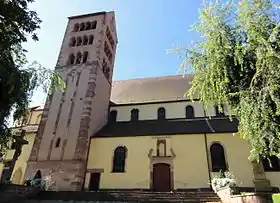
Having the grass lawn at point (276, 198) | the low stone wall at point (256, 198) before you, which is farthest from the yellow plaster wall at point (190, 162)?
the grass lawn at point (276, 198)

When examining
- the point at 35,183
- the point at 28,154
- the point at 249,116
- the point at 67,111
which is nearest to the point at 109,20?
the point at 67,111

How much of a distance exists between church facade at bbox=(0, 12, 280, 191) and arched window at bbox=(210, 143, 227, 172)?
7 centimetres

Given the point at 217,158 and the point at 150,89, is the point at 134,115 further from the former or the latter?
the point at 217,158

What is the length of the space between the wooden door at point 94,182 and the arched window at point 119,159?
142 centimetres

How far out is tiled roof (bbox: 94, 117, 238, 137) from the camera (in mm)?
19750

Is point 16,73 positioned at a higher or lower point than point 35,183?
higher

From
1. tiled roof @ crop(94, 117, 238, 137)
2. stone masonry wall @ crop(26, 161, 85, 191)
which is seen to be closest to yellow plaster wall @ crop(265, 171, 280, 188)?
tiled roof @ crop(94, 117, 238, 137)

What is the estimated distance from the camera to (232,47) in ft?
33.5

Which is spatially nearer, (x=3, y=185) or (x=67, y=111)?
(x=3, y=185)

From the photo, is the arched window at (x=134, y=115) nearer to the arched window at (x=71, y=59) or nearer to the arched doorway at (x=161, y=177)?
the arched doorway at (x=161, y=177)

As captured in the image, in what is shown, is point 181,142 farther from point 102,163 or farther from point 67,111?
point 67,111

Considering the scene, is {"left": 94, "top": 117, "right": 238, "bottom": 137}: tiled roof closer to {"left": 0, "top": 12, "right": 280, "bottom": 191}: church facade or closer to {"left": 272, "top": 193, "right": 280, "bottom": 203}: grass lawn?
{"left": 0, "top": 12, "right": 280, "bottom": 191}: church facade

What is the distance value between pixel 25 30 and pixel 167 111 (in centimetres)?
1634

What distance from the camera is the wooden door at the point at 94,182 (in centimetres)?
1881
